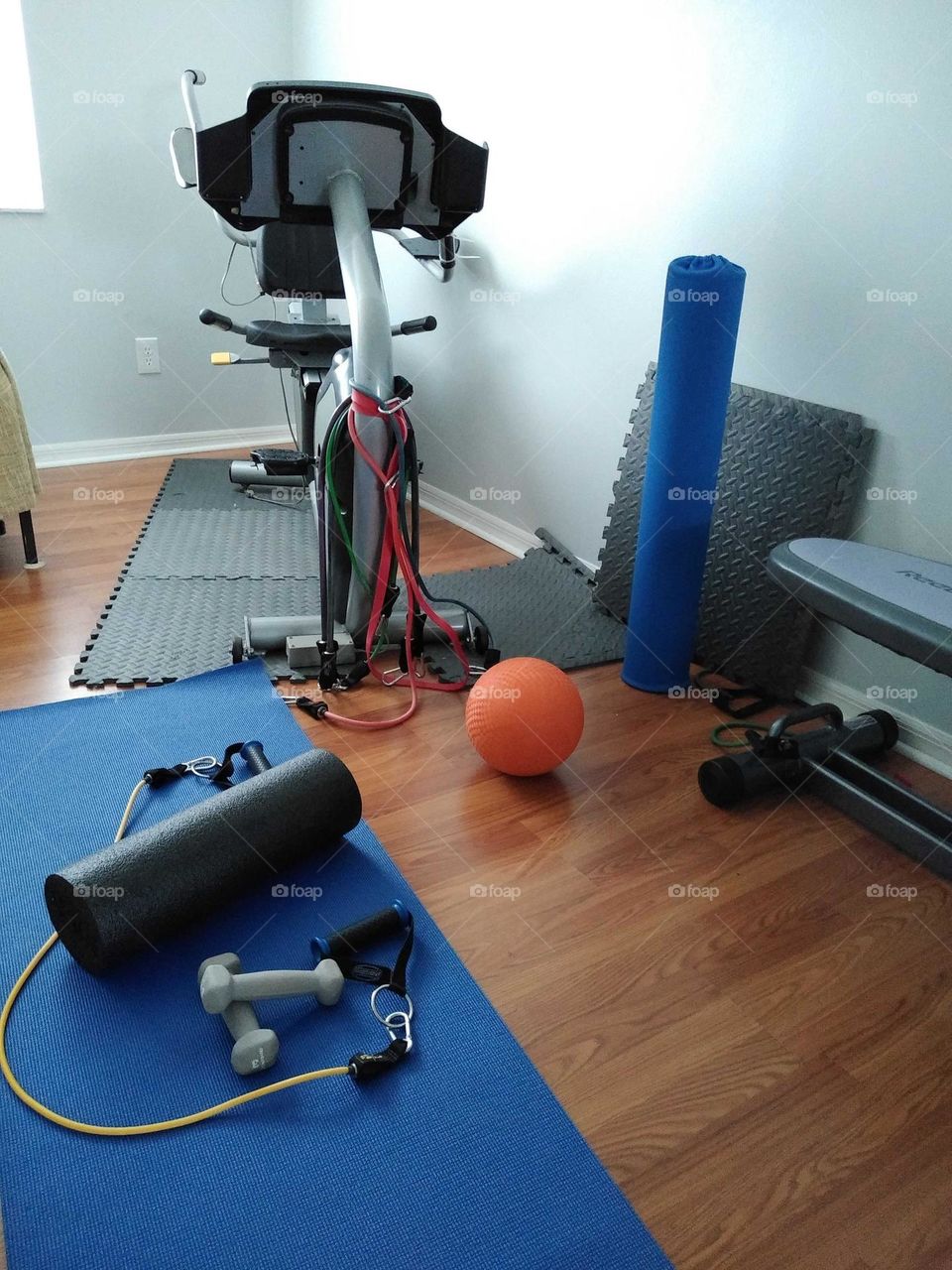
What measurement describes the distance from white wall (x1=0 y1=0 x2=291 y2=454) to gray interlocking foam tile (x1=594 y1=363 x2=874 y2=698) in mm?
2579

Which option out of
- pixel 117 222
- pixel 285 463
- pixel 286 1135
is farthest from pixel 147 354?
pixel 286 1135

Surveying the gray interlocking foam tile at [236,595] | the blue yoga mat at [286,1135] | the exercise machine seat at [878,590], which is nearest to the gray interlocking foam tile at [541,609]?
the gray interlocking foam tile at [236,595]

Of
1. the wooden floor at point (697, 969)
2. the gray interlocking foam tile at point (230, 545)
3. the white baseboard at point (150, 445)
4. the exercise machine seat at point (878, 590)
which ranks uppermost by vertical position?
the exercise machine seat at point (878, 590)

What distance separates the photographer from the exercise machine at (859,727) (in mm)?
1617

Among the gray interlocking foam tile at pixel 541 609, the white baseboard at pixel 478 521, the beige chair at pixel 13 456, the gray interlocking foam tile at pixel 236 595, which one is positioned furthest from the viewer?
the white baseboard at pixel 478 521

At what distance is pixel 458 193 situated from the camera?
2.24 meters

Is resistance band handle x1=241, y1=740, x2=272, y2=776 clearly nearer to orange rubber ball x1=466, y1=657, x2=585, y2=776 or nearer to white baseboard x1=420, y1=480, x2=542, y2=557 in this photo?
orange rubber ball x1=466, y1=657, x2=585, y2=776

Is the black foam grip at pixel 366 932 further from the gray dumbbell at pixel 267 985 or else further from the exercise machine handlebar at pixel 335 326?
the exercise machine handlebar at pixel 335 326

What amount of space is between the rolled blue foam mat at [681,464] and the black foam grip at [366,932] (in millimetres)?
1057

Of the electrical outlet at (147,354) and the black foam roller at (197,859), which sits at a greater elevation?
the electrical outlet at (147,354)

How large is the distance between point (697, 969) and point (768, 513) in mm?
1186

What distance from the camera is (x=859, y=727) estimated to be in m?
2.01

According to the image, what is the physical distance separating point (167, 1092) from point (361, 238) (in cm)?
173

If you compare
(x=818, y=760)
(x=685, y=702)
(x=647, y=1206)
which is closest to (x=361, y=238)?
(x=685, y=702)
